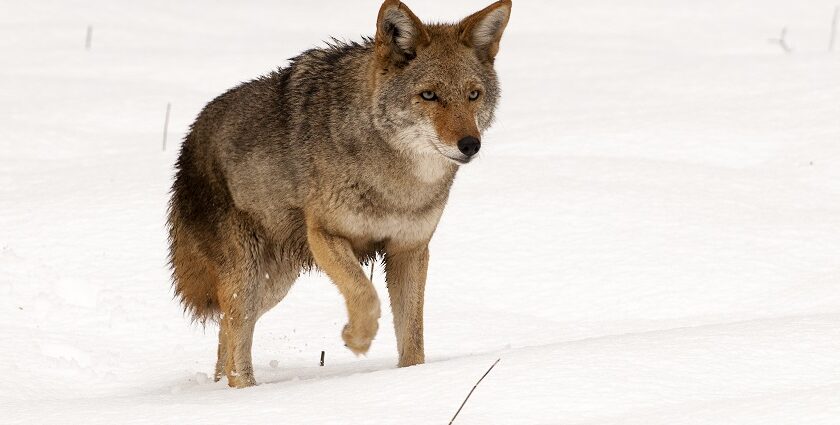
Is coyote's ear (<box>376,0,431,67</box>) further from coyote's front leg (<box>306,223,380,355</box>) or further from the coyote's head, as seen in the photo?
coyote's front leg (<box>306,223,380,355</box>)

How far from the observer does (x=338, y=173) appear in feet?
16.9

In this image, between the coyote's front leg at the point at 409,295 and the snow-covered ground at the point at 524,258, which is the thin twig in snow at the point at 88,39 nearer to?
the snow-covered ground at the point at 524,258

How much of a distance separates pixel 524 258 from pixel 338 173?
198 centimetres

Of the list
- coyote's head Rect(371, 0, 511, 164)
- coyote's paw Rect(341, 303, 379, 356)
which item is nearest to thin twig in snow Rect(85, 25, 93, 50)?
coyote's head Rect(371, 0, 511, 164)

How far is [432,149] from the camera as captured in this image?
16.2 feet

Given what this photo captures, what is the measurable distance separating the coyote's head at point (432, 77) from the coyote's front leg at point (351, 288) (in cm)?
50

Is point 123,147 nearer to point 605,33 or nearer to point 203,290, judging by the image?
point 203,290

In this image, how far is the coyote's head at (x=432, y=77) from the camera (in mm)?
4902

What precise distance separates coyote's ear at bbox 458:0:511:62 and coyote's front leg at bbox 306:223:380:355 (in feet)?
3.28

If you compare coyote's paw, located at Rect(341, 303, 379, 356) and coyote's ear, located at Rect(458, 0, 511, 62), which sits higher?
coyote's ear, located at Rect(458, 0, 511, 62)

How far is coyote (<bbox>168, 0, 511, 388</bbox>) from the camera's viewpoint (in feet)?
16.4

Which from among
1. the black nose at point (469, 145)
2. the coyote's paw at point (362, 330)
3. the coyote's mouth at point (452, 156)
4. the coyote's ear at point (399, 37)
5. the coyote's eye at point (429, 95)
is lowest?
the coyote's paw at point (362, 330)

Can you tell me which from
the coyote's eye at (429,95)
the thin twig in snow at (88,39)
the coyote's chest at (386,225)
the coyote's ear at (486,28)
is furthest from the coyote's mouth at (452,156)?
the thin twig in snow at (88,39)

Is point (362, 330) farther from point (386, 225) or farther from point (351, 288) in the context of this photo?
point (386, 225)
